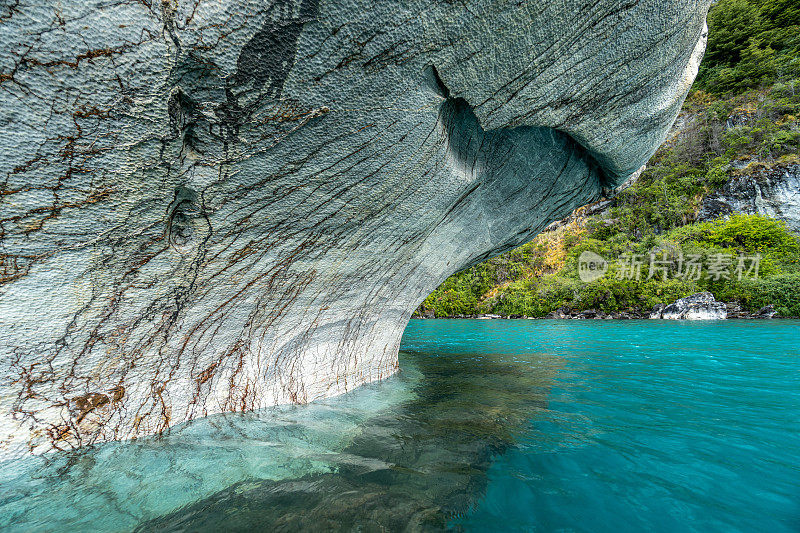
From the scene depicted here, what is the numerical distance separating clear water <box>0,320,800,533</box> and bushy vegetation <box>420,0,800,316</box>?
92.5ft

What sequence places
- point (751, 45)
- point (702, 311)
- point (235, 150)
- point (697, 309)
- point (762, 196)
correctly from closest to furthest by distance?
point (235, 150) → point (702, 311) → point (697, 309) → point (762, 196) → point (751, 45)

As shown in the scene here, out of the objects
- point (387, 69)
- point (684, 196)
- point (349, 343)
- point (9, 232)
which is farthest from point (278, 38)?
point (684, 196)

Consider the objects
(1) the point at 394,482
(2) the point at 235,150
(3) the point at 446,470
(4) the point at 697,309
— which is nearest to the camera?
(2) the point at 235,150

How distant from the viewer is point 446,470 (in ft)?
8.50

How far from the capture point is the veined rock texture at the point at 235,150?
1.75m

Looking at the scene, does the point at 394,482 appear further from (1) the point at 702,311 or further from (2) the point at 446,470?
(1) the point at 702,311

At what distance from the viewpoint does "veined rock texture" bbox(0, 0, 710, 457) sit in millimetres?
1745

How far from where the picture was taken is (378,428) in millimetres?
3484

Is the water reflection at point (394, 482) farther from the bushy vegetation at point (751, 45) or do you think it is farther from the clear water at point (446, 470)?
the bushy vegetation at point (751, 45)

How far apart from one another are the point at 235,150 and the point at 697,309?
29.3 meters

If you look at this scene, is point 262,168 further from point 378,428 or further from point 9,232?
point 378,428

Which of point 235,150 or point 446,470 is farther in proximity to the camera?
point 446,470

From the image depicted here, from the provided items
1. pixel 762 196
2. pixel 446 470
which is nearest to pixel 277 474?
pixel 446 470

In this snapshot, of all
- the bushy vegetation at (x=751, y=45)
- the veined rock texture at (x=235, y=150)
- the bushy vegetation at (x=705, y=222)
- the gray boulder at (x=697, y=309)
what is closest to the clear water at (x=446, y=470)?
the veined rock texture at (x=235, y=150)
